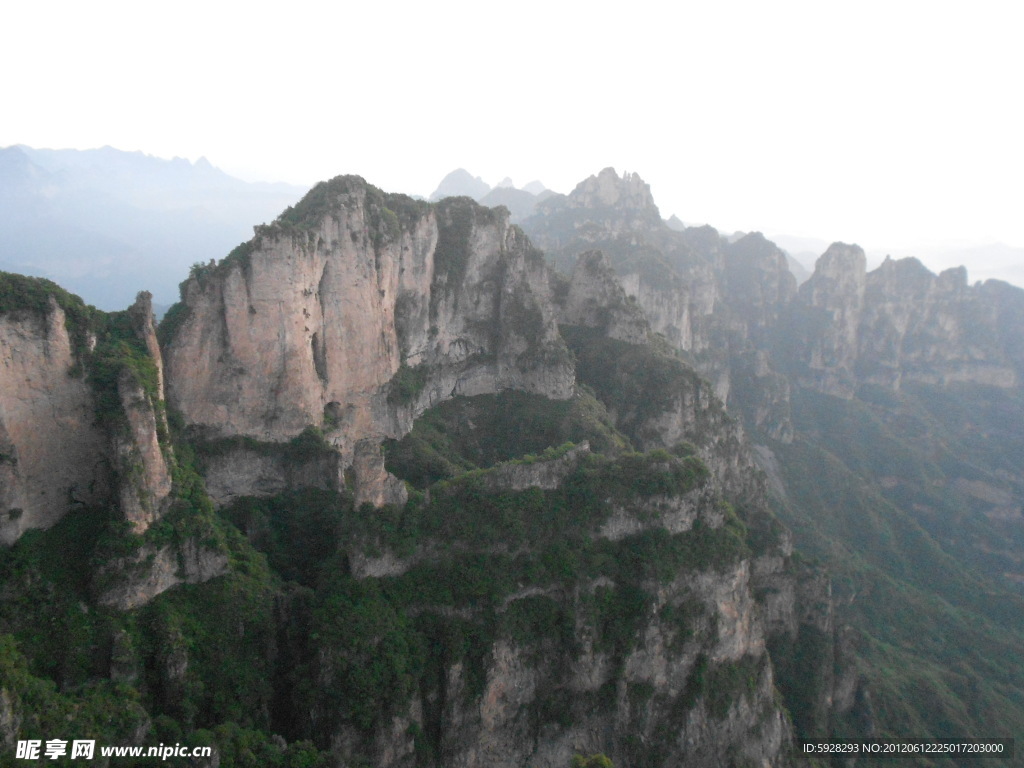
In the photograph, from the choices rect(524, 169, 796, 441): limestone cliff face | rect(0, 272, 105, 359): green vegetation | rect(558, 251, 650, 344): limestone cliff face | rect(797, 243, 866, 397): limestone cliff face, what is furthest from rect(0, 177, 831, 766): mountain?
rect(797, 243, 866, 397): limestone cliff face

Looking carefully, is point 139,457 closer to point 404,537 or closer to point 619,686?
point 404,537

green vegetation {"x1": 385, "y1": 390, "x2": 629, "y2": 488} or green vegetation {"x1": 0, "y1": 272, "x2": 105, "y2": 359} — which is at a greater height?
green vegetation {"x1": 0, "y1": 272, "x2": 105, "y2": 359}

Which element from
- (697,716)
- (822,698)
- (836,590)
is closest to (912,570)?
(836,590)

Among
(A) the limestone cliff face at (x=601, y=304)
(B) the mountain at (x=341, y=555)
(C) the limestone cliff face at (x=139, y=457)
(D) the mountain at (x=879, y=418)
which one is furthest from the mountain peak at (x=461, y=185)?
(C) the limestone cliff face at (x=139, y=457)

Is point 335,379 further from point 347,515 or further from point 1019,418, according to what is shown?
point 1019,418

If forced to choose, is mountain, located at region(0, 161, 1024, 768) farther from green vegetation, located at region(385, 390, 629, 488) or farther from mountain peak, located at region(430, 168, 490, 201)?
mountain peak, located at region(430, 168, 490, 201)

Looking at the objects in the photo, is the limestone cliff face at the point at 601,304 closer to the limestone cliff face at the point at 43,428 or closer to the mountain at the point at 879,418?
the mountain at the point at 879,418

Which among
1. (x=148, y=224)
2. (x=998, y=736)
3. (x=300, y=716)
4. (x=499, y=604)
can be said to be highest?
(x=148, y=224)
